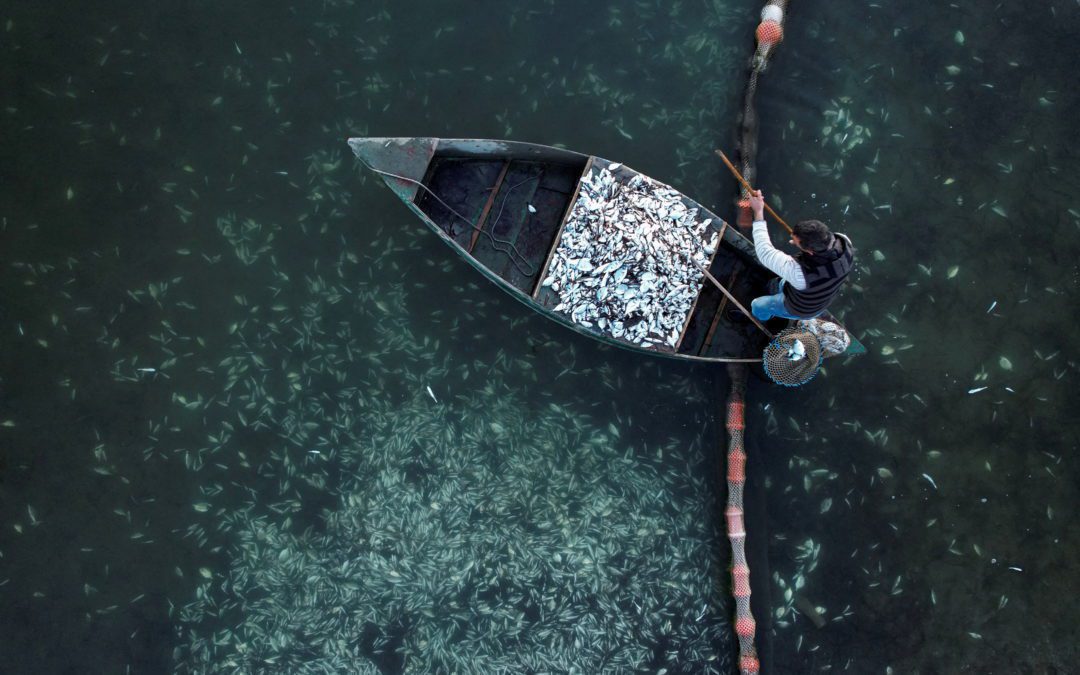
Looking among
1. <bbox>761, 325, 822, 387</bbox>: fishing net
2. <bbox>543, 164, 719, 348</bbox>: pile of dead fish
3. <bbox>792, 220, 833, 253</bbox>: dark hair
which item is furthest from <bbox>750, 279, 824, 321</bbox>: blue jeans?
<bbox>792, 220, 833, 253</bbox>: dark hair

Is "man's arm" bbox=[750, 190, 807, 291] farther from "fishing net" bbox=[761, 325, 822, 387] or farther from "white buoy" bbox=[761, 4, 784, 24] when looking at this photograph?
"white buoy" bbox=[761, 4, 784, 24]

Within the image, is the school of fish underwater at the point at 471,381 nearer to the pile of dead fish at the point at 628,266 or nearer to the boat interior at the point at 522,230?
the boat interior at the point at 522,230

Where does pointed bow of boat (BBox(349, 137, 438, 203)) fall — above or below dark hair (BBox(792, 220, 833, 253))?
below

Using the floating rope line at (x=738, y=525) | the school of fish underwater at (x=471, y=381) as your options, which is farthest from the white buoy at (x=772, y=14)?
the floating rope line at (x=738, y=525)

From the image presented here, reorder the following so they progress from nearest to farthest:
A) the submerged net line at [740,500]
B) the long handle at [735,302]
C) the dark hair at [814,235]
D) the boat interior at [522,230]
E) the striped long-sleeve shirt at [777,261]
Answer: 1. the dark hair at [814,235]
2. the striped long-sleeve shirt at [777,261]
3. the long handle at [735,302]
4. the boat interior at [522,230]
5. the submerged net line at [740,500]

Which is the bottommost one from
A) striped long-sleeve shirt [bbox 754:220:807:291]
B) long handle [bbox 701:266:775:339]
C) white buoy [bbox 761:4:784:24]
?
long handle [bbox 701:266:775:339]

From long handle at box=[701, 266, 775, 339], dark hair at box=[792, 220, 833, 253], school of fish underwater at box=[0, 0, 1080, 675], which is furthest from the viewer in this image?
school of fish underwater at box=[0, 0, 1080, 675]

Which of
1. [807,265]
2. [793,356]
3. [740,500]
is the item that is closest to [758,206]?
[807,265]
